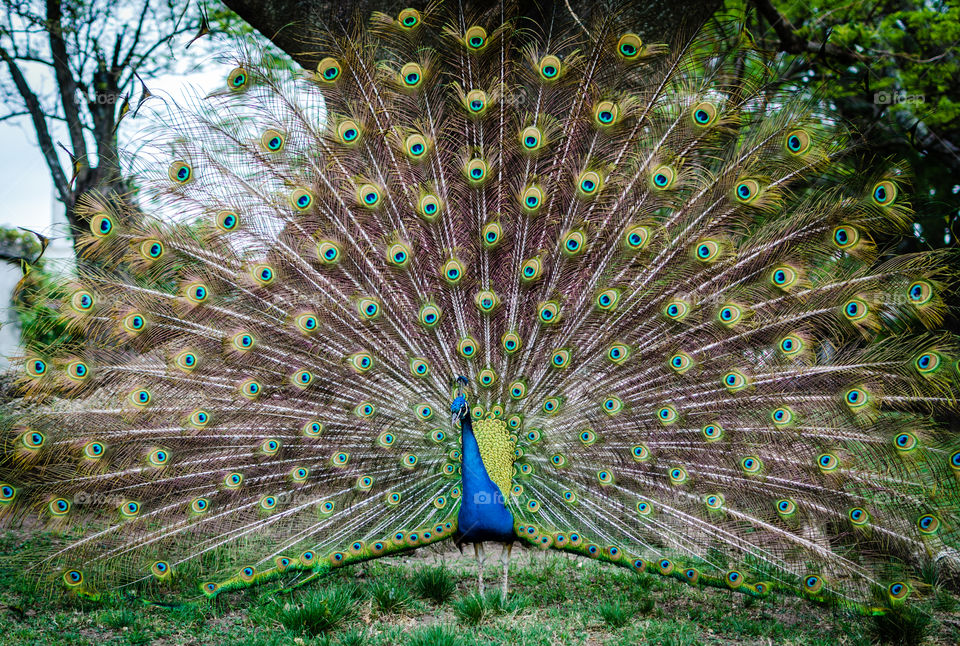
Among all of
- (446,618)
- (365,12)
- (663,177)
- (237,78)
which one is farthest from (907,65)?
(446,618)

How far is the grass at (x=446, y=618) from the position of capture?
423cm

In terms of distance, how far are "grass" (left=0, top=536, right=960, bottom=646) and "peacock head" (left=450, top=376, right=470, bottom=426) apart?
1.19 metres

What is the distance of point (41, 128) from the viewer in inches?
393

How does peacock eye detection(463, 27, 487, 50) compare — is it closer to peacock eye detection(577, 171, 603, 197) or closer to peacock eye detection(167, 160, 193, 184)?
peacock eye detection(577, 171, 603, 197)

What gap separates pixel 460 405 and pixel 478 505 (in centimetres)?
66

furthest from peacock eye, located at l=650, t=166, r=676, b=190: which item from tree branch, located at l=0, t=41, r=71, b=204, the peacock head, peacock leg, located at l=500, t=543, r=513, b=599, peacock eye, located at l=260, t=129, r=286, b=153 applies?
tree branch, located at l=0, t=41, r=71, b=204

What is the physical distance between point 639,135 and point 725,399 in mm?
1801

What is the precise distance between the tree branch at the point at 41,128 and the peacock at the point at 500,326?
21.2 feet

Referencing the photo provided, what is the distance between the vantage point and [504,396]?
4.91m

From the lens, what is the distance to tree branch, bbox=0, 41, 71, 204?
9.75 meters

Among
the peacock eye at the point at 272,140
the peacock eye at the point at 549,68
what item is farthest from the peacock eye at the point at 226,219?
the peacock eye at the point at 549,68

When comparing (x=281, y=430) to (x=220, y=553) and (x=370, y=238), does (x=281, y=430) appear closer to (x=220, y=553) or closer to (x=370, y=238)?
(x=220, y=553)

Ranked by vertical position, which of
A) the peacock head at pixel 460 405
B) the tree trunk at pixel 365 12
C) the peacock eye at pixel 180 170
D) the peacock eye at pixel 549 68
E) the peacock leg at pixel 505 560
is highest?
the tree trunk at pixel 365 12

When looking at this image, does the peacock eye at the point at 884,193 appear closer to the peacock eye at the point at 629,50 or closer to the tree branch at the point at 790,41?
the peacock eye at the point at 629,50
